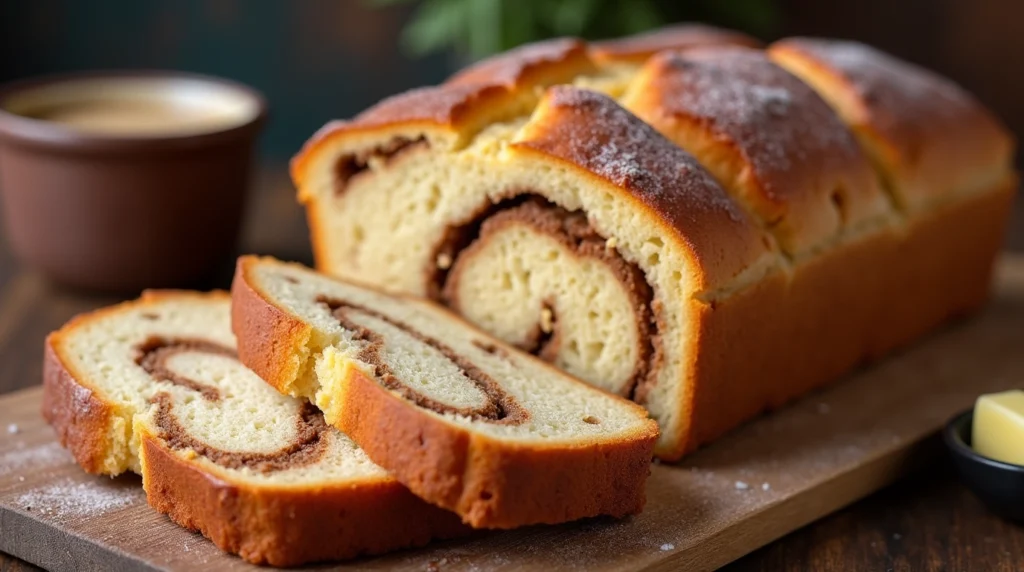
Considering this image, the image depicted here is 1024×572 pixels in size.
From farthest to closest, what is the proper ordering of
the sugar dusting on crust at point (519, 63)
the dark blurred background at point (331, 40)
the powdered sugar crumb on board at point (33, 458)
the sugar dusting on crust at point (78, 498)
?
the dark blurred background at point (331, 40) < the sugar dusting on crust at point (519, 63) < the powdered sugar crumb on board at point (33, 458) < the sugar dusting on crust at point (78, 498)

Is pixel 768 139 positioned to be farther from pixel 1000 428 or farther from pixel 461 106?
pixel 1000 428

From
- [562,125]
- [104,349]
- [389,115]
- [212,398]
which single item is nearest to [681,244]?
[562,125]

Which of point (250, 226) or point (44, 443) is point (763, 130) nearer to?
point (44, 443)

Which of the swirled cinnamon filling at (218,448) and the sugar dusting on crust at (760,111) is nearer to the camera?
the swirled cinnamon filling at (218,448)

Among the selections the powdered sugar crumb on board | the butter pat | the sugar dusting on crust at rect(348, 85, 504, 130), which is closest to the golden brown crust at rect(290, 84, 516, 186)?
the sugar dusting on crust at rect(348, 85, 504, 130)

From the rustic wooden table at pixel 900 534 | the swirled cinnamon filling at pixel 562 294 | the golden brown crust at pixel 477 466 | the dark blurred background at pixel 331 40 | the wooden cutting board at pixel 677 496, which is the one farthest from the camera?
the dark blurred background at pixel 331 40

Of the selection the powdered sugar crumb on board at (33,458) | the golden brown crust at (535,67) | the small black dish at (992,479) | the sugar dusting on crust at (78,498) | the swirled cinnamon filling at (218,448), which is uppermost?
the golden brown crust at (535,67)

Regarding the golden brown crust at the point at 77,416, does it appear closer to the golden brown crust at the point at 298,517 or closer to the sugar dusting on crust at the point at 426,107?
the golden brown crust at the point at 298,517

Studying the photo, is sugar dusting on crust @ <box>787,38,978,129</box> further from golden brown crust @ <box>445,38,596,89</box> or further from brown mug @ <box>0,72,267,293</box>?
brown mug @ <box>0,72,267,293</box>

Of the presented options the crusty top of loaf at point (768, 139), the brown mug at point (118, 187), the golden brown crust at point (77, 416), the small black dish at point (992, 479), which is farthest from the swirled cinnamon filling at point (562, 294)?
the brown mug at point (118, 187)
